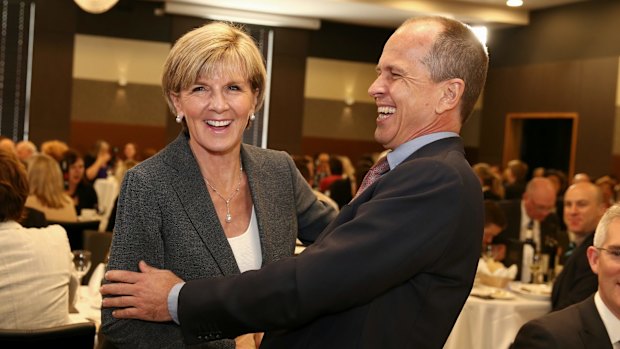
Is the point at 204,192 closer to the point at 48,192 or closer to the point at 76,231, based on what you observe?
the point at 76,231

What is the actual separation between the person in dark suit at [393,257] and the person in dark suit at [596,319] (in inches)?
43.8

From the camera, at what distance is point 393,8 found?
1362cm

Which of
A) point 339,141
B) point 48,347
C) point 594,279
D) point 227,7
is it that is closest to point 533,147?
point 339,141

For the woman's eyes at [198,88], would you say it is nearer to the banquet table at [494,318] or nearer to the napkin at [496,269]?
the banquet table at [494,318]

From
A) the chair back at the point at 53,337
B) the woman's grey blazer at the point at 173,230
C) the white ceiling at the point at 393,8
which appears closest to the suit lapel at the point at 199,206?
the woman's grey blazer at the point at 173,230

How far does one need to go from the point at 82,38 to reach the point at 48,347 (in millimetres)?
13116

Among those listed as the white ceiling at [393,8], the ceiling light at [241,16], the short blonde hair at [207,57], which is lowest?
the short blonde hair at [207,57]

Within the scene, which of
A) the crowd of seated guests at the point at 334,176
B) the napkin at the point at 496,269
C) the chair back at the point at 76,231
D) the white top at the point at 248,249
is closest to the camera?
the white top at the point at 248,249

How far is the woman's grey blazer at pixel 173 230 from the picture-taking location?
5.46ft

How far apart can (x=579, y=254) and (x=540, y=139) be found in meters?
11.3

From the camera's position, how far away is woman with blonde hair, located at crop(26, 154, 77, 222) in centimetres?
601

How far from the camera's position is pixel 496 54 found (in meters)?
15.5

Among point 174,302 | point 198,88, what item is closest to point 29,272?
point 198,88

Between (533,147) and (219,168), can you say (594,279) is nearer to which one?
(219,168)
